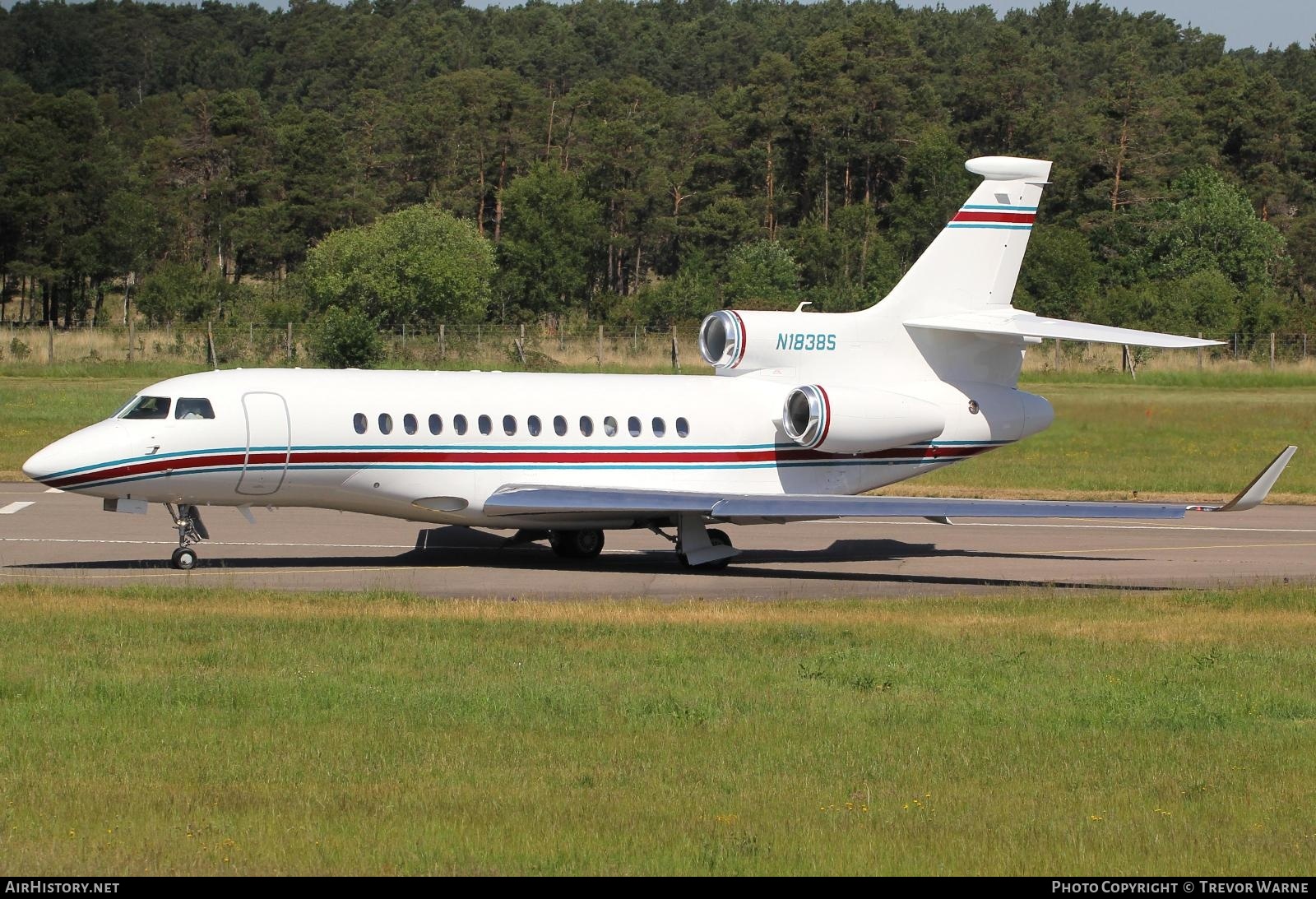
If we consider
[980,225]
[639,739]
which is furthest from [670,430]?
[639,739]

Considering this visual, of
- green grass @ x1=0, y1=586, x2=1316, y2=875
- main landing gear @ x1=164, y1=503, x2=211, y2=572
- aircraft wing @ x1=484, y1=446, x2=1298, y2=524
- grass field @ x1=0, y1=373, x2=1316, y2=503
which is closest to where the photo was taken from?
green grass @ x1=0, y1=586, x2=1316, y2=875

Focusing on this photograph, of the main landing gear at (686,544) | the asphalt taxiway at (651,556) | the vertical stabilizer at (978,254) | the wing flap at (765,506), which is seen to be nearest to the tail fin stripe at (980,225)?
the vertical stabilizer at (978,254)

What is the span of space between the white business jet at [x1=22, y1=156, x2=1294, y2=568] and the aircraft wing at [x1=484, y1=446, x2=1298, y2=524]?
0.04 metres

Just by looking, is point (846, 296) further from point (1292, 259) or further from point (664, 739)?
point (664, 739)

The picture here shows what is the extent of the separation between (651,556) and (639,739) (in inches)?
536

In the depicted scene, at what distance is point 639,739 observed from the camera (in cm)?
1287

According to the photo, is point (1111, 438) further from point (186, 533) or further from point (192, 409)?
point (192, 409)

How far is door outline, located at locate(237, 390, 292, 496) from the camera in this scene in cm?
2273

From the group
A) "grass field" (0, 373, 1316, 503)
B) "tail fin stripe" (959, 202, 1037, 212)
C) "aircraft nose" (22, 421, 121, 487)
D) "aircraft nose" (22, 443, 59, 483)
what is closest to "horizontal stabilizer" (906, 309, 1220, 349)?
"tail fin stripe" (959, 202, 1037, 212)

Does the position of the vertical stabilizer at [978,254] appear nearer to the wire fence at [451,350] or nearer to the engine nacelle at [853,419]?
the engine nacelle at [853,419]

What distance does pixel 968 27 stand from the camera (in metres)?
188

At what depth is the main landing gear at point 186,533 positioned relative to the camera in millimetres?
23188

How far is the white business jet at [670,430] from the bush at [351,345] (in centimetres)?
2805

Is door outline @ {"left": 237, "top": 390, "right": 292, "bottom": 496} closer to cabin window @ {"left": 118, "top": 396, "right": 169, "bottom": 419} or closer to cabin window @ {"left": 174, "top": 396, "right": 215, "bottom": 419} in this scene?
cabin window @ {"left": 174, "top": 396, "right": 215, "bottom": 419}
